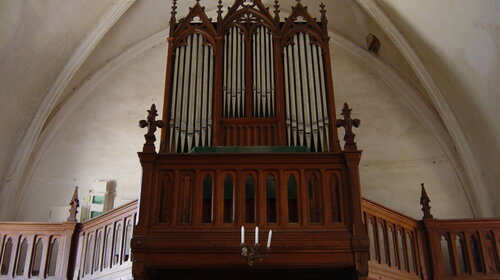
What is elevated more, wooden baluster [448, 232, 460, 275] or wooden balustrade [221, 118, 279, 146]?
wooden balustrade [221, 118, 279, 146]

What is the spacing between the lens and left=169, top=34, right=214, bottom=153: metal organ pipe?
8.65 m

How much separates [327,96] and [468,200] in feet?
11.9

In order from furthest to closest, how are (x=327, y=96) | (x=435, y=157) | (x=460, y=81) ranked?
(x=435, y=157) < (x=460, y=81) < (x=327, y=96)

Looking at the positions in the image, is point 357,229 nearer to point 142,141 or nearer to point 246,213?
point 246,213

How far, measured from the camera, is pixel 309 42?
9781 mm

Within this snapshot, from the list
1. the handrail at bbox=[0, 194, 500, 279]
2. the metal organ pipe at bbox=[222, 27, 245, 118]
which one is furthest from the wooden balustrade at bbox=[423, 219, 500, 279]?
the metal organ pipe at bbox=[222, 27, 245, 118]

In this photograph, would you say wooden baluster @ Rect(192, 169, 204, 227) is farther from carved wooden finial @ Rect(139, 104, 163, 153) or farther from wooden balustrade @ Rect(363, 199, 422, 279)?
wooden balustrade @ Rect(363, 199, 422, 279)

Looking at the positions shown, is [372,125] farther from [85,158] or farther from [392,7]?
[85,158]

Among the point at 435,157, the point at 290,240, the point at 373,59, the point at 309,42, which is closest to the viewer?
the point at 290,240

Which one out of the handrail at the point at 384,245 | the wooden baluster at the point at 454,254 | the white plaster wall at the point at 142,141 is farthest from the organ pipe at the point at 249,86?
the white plaster wall at the point at 142,141

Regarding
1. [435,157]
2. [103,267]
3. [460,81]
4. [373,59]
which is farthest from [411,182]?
[103,267]

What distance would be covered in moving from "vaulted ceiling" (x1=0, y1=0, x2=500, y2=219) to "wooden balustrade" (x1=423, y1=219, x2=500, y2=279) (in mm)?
1679

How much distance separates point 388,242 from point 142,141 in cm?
527

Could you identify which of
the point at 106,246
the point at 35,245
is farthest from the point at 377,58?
the point at 35,245
